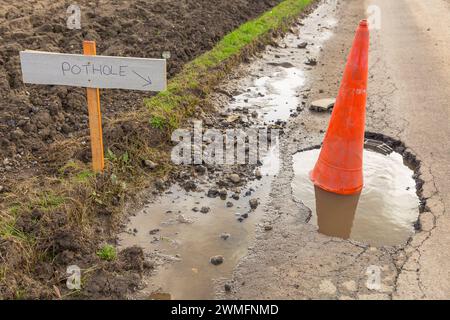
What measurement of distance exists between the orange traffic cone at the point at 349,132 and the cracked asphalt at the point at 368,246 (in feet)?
1.48

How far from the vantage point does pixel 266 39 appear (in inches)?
365

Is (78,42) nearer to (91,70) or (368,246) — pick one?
(91,70)

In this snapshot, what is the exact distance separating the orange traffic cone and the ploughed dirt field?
2.44 meters

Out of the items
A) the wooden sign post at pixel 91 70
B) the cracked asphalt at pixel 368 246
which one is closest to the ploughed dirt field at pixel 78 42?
the wooden sign post at pixel 91 70

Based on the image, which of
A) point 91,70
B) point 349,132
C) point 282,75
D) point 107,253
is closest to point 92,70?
point 91,70

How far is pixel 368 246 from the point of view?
3748 millimetres

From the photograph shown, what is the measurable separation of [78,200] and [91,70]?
105cm

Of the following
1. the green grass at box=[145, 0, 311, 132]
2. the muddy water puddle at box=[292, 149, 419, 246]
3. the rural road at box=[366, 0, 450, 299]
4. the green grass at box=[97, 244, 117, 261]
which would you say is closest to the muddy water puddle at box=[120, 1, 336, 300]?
the green grass at box=[97, 244, 117, 261]

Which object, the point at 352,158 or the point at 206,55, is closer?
the point at 352,158

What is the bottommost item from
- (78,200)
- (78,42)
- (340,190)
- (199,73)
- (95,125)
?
(340,190)

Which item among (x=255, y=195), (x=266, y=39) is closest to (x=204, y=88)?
(x=255, y=195)

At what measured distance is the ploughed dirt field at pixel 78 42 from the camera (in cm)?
494

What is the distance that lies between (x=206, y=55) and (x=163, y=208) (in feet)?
12.9
